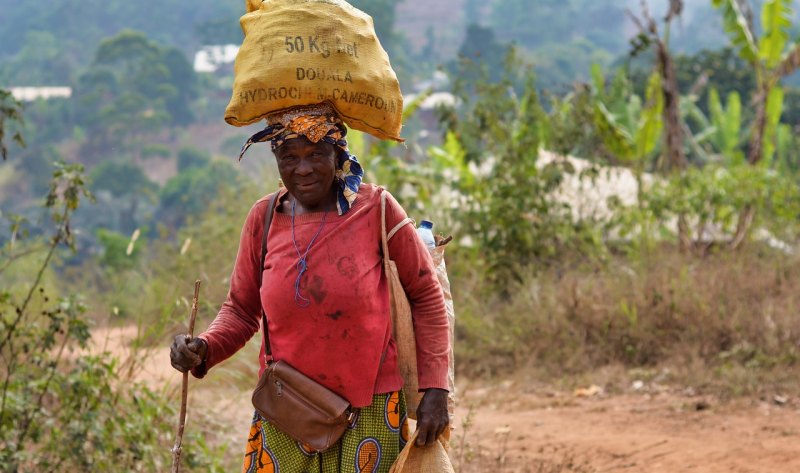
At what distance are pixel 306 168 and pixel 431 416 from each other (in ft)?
2.11

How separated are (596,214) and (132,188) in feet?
133

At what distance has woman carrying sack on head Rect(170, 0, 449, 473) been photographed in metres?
2.40

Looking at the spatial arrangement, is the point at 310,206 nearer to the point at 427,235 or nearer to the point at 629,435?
the point at 427,235

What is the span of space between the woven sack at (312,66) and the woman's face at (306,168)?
10 centimetres

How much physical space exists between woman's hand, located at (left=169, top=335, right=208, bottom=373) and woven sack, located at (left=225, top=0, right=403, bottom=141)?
1.72ft

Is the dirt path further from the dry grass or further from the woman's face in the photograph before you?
the woman's face

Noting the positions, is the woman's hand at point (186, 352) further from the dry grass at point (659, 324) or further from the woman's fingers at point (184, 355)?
the dry grass at point (659, 324)

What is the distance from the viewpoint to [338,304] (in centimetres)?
239

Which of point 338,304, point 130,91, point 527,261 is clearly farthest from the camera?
point 130,91

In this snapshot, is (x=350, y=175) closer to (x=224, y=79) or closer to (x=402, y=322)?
(x=402, y=322)

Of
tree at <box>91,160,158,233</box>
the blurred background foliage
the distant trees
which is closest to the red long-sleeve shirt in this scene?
the blurred background foliage

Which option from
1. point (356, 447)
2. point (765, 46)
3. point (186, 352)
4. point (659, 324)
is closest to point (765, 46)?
point (765, 46)

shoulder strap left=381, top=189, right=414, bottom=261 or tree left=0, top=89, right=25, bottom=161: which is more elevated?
tree left=0, top=89, right=25, bottom=161

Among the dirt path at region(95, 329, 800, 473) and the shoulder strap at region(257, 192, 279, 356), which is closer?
the shoulder strap at region(257, 192, 279, 356)
